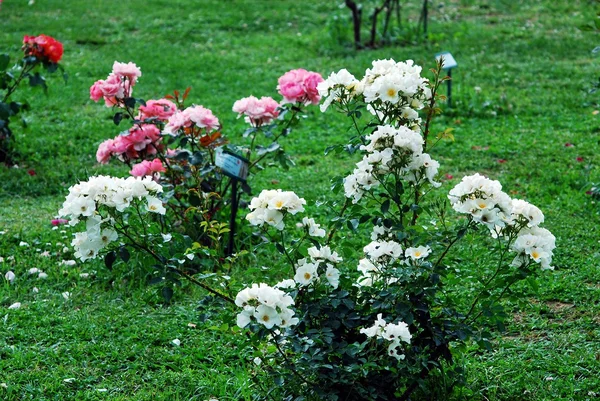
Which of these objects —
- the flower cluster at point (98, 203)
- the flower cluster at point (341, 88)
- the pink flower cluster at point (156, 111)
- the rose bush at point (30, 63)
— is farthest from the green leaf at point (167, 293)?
the rose bush at point (30, 63)

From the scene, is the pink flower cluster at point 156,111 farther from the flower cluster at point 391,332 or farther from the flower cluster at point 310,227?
the flower cluster at point 391,332

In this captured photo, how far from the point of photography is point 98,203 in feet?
9.67

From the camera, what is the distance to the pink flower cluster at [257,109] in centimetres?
460

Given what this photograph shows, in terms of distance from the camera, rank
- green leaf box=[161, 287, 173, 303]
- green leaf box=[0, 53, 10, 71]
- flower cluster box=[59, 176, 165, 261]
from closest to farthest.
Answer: flower cluster box=[59, 176, 165, 261] → green leaf box=[161, 287, 173, 303] → green leaf box=[0, 53, 10, 71]

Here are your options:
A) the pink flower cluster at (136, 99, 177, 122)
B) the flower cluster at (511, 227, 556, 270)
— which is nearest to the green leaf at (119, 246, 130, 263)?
the flower cluster at (511, 227, 556, 270)

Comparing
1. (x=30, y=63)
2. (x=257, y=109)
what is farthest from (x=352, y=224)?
(x=30, y=63)

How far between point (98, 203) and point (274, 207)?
580mm

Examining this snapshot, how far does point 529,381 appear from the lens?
3525 mm

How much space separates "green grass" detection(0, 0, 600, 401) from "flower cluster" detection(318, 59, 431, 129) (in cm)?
62

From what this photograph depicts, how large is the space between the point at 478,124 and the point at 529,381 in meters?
4.28

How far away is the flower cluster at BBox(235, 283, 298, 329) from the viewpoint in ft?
8.89

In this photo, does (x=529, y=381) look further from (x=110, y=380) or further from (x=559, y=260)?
(x=110, y=380)

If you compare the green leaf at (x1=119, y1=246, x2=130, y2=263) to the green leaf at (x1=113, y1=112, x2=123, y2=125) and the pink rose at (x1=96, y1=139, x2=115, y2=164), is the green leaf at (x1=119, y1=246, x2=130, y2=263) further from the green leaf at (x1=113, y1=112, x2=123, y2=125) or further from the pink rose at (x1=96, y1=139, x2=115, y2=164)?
the green leaf at (x1=113, y1=112, x2=123, y2=125)

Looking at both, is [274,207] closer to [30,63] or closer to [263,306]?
[263,306]
